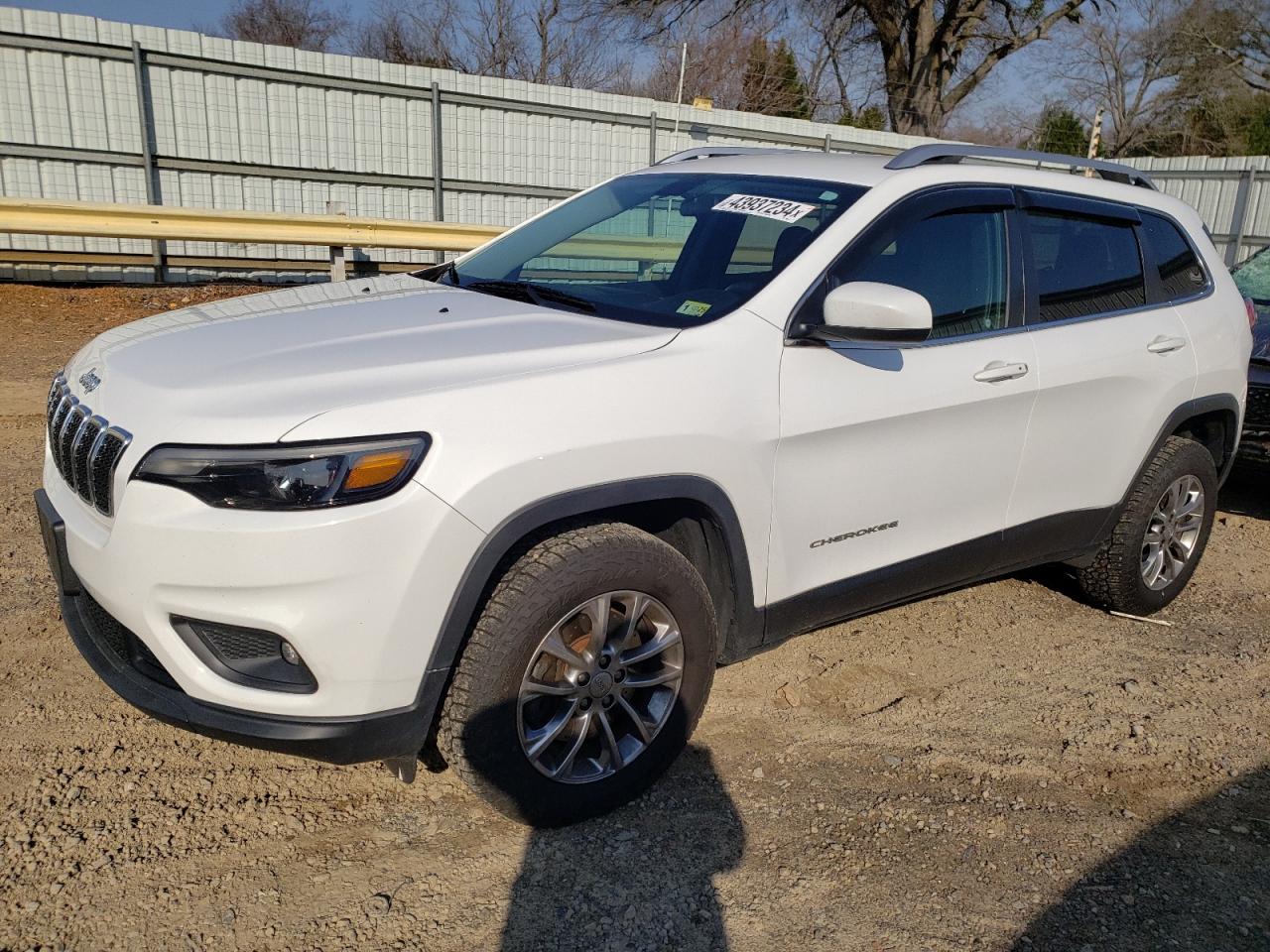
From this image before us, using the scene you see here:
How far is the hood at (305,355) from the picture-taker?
2.40 meters

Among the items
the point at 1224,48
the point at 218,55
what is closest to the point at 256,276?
the point at 218,55

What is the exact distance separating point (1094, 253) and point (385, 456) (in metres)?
3.03

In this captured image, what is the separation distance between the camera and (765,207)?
348 centimetres

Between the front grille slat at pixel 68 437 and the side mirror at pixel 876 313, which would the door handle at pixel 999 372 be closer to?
the side mirror at pixel 876 313

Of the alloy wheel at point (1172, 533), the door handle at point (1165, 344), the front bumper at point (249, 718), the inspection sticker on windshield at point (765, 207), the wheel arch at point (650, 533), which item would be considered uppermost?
the inspection sticker on windshield at point (765, 207)

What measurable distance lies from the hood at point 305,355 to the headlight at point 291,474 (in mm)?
45

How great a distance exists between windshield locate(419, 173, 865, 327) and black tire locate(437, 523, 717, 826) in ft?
2.39

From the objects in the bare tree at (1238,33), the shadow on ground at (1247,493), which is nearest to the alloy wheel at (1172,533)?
the shadow on ground at (1247,493)

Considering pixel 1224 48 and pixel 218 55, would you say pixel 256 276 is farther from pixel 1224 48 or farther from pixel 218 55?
pixel 1224 48

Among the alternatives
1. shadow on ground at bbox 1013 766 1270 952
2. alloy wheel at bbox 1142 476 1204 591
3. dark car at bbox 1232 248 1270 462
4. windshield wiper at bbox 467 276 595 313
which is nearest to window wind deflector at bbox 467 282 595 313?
windshield wiper at bbox 467 276 595 313

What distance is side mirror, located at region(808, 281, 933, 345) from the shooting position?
2908mm

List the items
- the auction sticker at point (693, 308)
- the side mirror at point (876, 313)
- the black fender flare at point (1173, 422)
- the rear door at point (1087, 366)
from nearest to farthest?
the side mirror at point (876, 313) < the auction sticker at point (693, 308) < the rear door at point (1087, 366) < the black fender flare at point (1173, 422)

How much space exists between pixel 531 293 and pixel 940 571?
1.67 meters

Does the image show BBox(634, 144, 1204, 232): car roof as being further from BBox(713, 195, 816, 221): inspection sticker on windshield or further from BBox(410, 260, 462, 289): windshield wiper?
BBox(410, 260, 462, 289): windshield wiper
